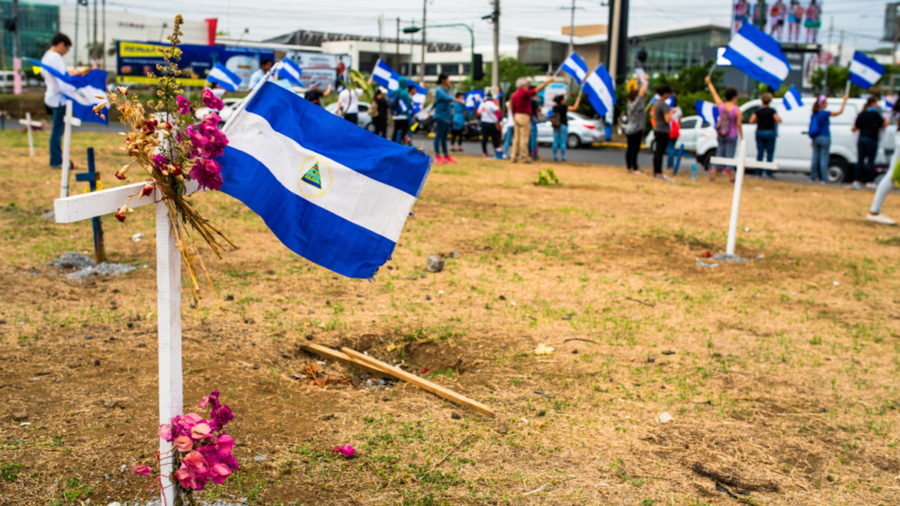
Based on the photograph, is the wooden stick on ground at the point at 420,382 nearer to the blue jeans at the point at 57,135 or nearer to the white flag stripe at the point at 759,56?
the white flag stripe at the point at 759,56

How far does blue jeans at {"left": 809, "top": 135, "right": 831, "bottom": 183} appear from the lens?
1702 cm

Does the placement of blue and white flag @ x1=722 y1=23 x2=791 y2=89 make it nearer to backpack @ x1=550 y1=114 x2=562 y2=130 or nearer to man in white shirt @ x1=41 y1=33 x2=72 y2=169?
man in white shirt @ x1=41 y1=33 x2=72 y2=169

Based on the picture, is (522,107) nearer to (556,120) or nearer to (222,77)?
(556,120)

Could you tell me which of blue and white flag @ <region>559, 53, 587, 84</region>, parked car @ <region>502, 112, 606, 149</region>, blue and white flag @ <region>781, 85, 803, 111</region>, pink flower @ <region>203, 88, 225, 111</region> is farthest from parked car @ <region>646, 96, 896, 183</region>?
pink flower @ <region>203, 88, 225, 111</region>

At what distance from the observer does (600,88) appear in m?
14.5

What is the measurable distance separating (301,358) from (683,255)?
4.89 meters

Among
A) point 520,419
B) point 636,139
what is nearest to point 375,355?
point 520,419

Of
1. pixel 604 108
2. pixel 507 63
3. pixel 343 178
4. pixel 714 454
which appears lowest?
pixel 714 454

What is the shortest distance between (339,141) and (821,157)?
16.4 meters

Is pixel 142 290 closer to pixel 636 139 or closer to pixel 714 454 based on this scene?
pixel 714 454

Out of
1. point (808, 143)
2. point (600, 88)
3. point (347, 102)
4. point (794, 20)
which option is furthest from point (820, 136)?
point (794, 20)

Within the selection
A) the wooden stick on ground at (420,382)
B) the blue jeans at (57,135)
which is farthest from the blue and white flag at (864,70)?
the wooden stick on ground at (420,382)

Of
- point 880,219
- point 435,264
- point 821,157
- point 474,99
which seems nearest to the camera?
point 435,264

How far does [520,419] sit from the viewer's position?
4223mm
